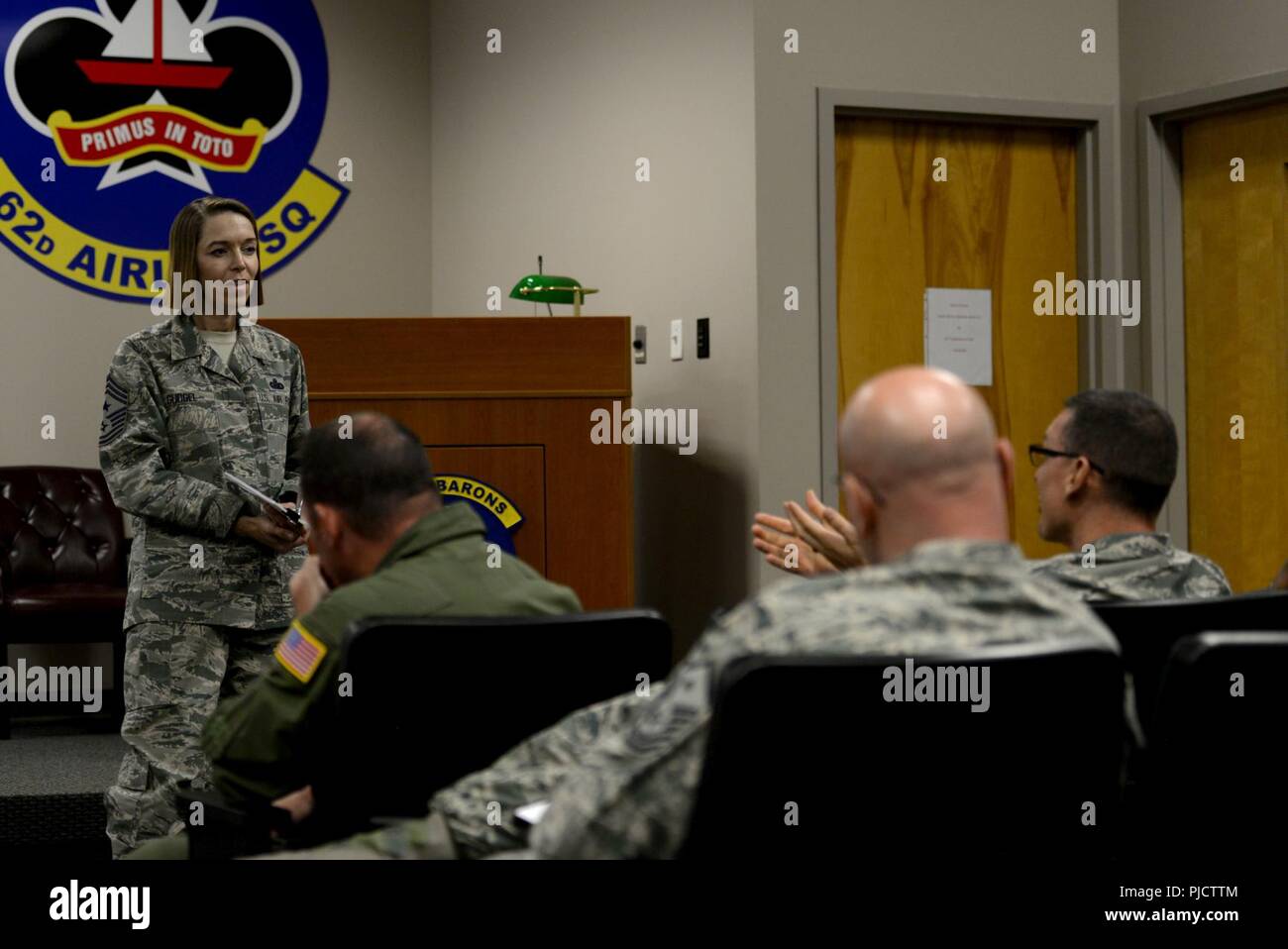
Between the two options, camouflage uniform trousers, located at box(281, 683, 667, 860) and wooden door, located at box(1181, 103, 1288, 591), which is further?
wooden door, located at box(1181, 103, 1288, 591)

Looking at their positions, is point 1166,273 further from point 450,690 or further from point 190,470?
point 450,690

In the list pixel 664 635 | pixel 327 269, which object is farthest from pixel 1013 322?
pixel 664 635

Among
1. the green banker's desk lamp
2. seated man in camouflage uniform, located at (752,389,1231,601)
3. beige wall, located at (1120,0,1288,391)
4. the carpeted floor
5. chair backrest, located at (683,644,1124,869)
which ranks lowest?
the carpeted floor

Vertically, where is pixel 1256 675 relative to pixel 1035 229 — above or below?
below

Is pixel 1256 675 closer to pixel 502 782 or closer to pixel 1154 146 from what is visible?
pixel 502 782

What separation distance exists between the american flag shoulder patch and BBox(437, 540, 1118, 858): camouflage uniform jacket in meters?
0.64

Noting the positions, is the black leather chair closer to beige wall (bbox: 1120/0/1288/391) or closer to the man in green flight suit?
the man in green flight suit

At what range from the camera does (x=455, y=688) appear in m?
2.00

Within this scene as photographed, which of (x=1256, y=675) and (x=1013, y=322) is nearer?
(x=1256, y=675)

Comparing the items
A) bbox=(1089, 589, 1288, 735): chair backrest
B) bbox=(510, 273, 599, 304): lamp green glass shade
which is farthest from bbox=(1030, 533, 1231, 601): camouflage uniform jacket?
bbox=(510, 273, 599, 304): lamp green glass shade

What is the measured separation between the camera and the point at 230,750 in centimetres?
221

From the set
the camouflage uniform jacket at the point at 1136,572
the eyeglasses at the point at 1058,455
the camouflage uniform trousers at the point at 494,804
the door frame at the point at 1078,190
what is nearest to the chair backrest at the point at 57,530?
the door frame at the point at 1078,190

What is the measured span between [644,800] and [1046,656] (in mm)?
404

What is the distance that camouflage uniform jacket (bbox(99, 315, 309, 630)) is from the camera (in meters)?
3.66
